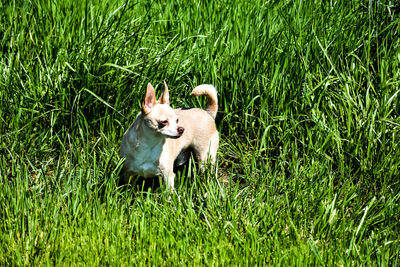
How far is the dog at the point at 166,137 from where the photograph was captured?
12.4 feet

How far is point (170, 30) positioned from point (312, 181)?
1.68 meters

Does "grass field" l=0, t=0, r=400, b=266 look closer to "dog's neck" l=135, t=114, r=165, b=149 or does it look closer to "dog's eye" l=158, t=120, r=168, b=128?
"dog's neck" l=135, t=114, r=165, b=149

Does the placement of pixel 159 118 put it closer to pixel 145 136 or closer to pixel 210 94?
pixel 145 136

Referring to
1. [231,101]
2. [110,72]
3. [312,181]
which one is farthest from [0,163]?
[312,181]

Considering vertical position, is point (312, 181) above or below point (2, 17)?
below

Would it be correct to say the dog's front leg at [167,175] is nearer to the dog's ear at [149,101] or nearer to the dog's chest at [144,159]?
the dog's chest at [144,159]

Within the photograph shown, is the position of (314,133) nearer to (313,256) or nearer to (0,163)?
(313,256)

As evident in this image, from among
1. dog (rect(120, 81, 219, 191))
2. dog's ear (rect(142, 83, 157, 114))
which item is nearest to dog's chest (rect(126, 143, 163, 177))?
dog (rect(120, 81, 219, 191))

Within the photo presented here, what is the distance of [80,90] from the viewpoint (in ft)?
13.5

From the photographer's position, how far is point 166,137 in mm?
3832

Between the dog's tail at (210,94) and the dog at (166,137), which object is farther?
the dog's tail at (210,94)

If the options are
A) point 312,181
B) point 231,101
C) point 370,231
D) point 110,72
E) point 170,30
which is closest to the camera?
point 370,231

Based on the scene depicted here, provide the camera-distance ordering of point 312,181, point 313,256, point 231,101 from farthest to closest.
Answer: point 231,101, point 312,181, point 313,256

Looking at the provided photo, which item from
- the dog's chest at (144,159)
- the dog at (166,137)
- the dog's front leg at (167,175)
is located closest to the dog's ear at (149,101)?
the dog at (166,137)
